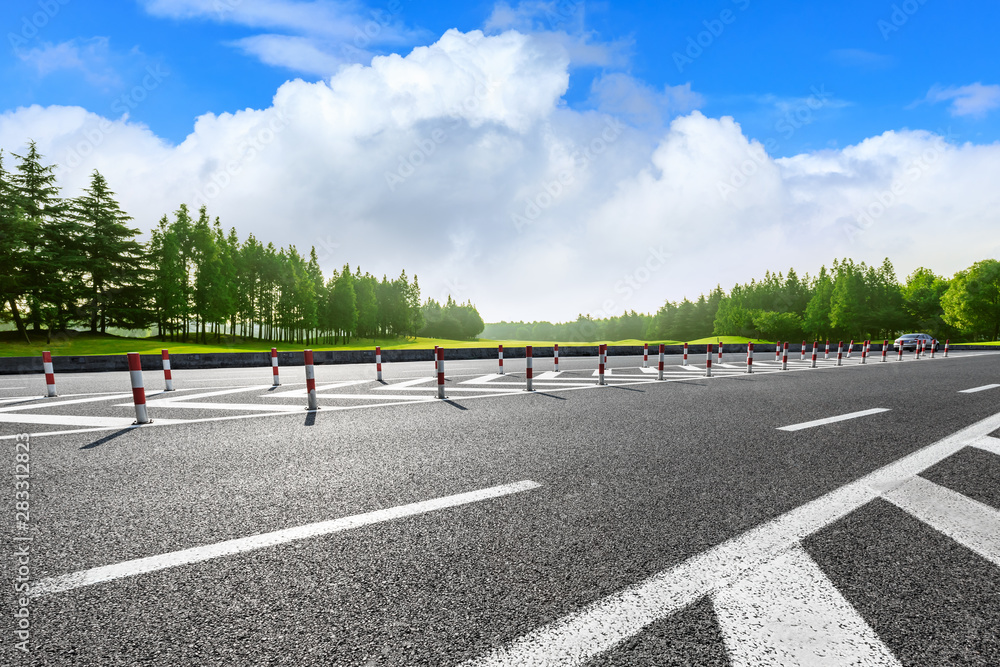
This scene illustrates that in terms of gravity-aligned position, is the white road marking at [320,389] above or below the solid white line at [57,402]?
below

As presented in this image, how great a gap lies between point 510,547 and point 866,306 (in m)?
111

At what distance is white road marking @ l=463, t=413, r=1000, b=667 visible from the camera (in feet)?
5.87

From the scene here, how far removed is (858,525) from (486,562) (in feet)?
7.83

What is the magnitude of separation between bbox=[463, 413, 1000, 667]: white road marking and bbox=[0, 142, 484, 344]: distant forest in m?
51.1

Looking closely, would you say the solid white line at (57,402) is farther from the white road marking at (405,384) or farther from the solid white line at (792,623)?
the solid white line at (792,623)

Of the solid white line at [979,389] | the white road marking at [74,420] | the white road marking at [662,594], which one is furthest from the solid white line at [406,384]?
the solid white line at [979,389]

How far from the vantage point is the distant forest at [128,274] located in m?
39.2

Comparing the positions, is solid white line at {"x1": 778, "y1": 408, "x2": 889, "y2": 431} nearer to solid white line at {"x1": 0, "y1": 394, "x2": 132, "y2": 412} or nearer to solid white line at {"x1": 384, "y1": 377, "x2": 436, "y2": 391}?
solid white line at {"x1": 384, "y1": 377, "x2": 436, "y2": 391}

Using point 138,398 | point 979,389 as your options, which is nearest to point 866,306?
point 979,389

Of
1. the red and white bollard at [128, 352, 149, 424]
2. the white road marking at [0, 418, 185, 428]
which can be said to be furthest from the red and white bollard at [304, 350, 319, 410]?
the red and white bollard at [128, 352, 149, 424]

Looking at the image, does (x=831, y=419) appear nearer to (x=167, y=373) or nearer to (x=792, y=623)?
(x=792, y=623)

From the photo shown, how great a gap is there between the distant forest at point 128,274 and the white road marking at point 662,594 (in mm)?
51077

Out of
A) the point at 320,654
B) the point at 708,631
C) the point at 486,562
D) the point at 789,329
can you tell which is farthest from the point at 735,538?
the point at 789,329

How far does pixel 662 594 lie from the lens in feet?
7.16
